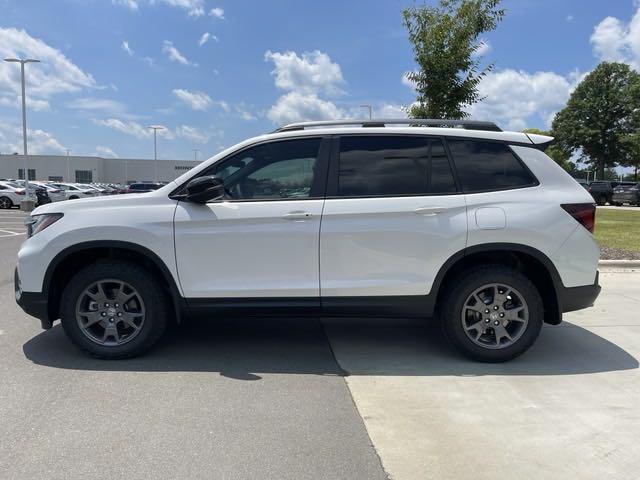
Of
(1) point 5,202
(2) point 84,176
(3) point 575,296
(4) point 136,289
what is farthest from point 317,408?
(2) point 84,176

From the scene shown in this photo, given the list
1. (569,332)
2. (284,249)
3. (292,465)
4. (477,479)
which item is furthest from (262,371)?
(569,332)

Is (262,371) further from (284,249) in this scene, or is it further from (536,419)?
(536,419)

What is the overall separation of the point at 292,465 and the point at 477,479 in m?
1.01

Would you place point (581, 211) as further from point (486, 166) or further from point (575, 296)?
point (486, 166)

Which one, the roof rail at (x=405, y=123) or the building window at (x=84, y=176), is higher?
the building window at (x=84, y=176)

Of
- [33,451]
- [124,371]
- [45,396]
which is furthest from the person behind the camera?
[124,371]

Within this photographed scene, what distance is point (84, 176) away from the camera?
303 ft

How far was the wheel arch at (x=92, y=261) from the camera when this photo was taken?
14.3 feet

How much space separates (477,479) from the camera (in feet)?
9.23

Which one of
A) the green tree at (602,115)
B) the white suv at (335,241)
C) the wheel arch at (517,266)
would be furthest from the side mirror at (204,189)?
the green tree at (602,115)

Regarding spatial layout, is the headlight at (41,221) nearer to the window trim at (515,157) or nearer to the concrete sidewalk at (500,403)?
the concrete sidewalk at (500,403)

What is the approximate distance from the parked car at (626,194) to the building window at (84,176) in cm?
8367

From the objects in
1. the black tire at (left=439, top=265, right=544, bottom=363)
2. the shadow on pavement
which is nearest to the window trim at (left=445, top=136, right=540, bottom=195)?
the black tire at (left=439, top=265, right=544, bottom=363)

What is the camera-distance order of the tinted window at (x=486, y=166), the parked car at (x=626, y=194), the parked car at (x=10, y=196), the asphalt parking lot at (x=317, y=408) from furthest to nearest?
the parked car at (x=626, y=194)
the parked car at (x=10, y=196)
the tinted window at (x=486, y=166)
the asphalt parking lot at (x=317, y=408)
